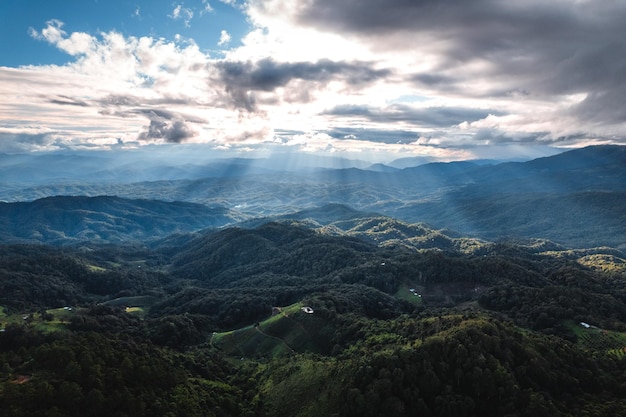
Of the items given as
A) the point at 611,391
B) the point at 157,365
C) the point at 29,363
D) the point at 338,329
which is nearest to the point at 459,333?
the point at 611,391

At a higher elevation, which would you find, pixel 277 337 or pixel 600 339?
pixel 600 339

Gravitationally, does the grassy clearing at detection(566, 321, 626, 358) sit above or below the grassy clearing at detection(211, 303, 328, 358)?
above

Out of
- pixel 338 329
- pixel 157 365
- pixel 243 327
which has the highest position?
pixel 157 365

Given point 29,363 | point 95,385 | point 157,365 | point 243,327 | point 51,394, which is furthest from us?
point 243,327

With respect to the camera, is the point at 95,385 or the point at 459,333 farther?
the point at 459,333

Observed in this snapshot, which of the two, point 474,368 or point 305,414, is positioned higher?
point 474,368

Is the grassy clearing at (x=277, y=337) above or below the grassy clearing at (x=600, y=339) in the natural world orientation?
below

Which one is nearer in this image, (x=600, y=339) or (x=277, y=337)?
(x=600, y=339)

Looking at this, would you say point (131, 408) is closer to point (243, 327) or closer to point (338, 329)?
point (338, 329)

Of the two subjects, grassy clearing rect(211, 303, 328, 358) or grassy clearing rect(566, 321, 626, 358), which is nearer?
grassy clearing rect(566, 321, 626, 358)

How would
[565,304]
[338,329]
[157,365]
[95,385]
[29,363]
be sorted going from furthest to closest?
[565,304] < [338,329] < [157,365] < [29,363] < [95,385]

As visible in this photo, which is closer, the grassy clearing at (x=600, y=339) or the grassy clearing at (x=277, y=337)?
the grassy clearing at (x=600, y=339)
